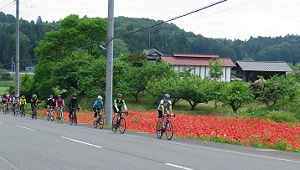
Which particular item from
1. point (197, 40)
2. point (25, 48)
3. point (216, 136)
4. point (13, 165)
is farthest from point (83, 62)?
point (197, 40)

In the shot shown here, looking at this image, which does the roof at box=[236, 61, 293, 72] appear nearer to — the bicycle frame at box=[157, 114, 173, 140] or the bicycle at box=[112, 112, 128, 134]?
the bicycle at box=[112, 112, 128, 134]

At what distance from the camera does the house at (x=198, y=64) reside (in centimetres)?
7631

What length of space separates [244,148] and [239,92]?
30.0 metres

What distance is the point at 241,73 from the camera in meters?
76.6

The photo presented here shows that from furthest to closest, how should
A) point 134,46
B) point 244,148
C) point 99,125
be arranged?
point 134,46, point 99,125, point 244,148

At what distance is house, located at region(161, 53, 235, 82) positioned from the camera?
7631cm

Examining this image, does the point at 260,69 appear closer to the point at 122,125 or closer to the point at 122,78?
the point at 122,78

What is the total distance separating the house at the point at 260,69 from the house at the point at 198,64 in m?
2.63

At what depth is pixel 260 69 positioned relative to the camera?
72.1 metres

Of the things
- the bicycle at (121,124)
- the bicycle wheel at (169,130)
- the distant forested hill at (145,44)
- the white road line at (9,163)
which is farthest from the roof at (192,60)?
the white road line at (9,163)

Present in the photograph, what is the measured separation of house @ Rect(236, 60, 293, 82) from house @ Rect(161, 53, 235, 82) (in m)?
2.63

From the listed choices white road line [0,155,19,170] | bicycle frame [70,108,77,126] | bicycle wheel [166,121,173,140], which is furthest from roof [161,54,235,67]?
white road line [0,155,19,170]

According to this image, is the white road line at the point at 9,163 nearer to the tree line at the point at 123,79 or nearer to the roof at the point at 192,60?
the tree line at the point at 123,79

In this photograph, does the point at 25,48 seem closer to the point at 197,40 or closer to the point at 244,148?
the point at 197,40
